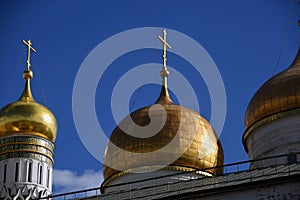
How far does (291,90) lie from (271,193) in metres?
6.09

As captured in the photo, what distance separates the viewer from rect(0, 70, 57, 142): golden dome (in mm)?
29266

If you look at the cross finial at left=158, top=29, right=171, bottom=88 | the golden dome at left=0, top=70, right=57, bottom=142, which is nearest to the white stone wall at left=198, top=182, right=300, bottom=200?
the golden dome at left=0, top=70, right=57, bottom=142

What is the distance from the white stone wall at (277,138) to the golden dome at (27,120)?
626 centimetres

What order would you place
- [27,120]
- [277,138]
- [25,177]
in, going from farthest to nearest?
1. [27,120]
2. [25,177]
3. [277,138]

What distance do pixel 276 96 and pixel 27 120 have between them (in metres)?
7.43

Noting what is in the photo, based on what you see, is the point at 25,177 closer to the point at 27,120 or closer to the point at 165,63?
the point at 27,120

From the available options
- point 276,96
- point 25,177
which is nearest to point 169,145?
point 276,96

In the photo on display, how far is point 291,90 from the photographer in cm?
2691

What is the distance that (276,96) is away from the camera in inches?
1067

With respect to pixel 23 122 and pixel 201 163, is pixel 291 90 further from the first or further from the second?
pixel 23 122

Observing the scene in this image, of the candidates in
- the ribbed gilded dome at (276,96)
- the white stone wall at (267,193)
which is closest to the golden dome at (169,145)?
the ribbed gilded dome at (276,96)

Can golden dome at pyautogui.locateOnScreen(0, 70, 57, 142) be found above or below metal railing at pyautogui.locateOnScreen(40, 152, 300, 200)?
above

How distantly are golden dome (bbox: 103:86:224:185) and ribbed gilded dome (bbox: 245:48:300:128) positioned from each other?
53.8 inches

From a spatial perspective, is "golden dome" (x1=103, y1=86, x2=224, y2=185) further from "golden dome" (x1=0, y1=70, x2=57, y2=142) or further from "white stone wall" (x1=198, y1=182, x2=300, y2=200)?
"white stone wall" (x1=198, y1=182, x2=300, y2=200)
